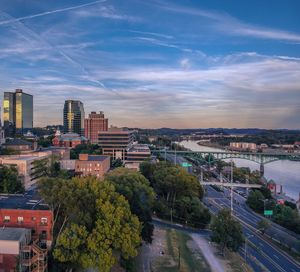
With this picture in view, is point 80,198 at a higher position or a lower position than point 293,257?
higher

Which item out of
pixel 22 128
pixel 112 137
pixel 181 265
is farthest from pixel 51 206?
pixel 22 128

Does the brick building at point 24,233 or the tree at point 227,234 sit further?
the tree at point 227,234

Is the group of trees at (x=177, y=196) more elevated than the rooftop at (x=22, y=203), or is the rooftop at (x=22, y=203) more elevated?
the rooftop at (x=22, y=203)

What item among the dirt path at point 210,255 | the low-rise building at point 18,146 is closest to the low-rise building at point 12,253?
the dirt path at point 210,255

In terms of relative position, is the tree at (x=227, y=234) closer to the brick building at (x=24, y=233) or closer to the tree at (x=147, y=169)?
the brick building at (x=24, y=233)

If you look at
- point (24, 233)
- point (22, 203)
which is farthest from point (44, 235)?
point (22, 203)

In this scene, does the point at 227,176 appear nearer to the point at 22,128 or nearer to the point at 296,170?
the point at 296,170

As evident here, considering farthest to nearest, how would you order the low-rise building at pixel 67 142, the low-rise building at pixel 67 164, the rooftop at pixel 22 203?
the low-rise building at pixel 67 142
the low-rise building at pixel 67 164
the rooftop at pixel 22 203

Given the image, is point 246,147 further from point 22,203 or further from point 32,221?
point 32,221
